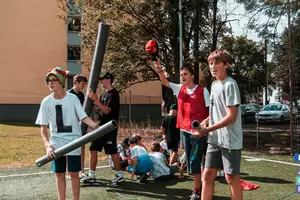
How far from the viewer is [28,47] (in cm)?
2792

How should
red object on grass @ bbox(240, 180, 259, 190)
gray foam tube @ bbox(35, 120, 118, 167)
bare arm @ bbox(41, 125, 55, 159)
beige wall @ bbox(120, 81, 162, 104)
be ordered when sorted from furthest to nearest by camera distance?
beige wall @ bbox(120, 81, 162, 104) → red object on grass @ bbox(240, 180, 259, 190) → bare arm @ bbox(41, 125, 55, 159) → gray foam tube @ bbox(35, 120, 118, 167)

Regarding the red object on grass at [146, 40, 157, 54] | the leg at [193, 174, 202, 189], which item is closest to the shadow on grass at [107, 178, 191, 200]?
the leg at [193, 174, 202, 189]

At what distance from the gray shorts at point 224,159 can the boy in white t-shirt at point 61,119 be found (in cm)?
137

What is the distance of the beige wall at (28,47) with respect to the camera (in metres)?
27.2

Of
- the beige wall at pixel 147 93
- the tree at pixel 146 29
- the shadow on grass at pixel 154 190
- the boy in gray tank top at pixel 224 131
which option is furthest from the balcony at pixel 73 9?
the beige wall at pixel 147 93

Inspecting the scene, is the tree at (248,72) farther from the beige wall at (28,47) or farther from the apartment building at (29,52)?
the beige wall at (28,47)

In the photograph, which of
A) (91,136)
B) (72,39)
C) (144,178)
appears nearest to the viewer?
(91,136)

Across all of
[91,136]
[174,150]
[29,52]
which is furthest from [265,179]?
[29,52]

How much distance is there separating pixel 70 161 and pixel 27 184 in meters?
2.41

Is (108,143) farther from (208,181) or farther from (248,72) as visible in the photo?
(248,72)

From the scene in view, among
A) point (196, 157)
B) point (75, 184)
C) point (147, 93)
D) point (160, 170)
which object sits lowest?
point (160, 170)

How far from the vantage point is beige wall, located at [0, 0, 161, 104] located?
1070 inches

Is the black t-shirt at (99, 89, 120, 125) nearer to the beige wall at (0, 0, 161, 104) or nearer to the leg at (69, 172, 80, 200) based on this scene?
the leg at (69, 172, 80, 200)

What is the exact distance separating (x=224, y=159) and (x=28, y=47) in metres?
26.9
